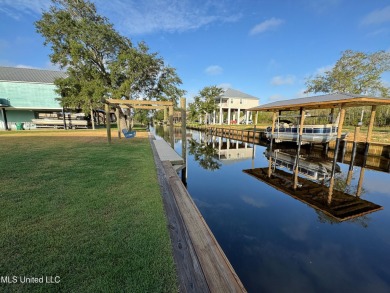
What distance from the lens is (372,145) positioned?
12195 millimetres

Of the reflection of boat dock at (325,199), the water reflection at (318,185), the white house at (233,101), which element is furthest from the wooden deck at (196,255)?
the white house at (233,101)

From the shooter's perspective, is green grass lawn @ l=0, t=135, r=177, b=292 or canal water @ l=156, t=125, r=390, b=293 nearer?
green grass lawn @ l=0, t=135, r=177, b=292

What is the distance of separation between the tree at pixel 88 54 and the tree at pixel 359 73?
2640 cm

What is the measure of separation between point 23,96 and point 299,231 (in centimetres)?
3190

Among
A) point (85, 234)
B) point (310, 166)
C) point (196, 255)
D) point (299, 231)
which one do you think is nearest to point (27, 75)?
point (85, 234)

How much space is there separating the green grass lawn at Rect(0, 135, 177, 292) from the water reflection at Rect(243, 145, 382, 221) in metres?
5.00

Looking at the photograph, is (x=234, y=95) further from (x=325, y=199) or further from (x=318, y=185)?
(x=325, y=199)

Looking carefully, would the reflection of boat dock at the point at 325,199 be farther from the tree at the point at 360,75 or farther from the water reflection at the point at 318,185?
the tree at the point at 360,75

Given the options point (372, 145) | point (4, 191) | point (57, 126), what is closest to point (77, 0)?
point (57, 126)

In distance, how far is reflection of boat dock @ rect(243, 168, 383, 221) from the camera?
5.16 metres

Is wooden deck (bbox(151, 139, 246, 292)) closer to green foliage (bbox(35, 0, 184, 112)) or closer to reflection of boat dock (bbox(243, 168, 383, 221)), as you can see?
reflection of boat dock (bbox(243, 168, 383, 221))

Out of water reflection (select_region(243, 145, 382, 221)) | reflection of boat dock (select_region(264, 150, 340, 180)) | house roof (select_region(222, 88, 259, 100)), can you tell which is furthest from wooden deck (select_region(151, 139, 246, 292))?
house roof (select_region(222, 88, 259, 100))

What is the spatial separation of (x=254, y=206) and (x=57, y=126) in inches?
1140

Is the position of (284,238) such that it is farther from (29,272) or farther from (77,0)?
(77,0)
